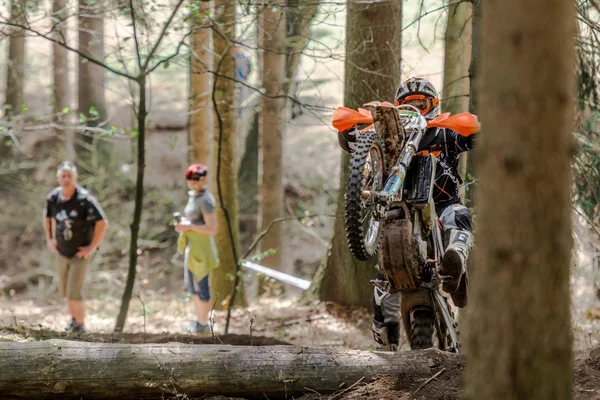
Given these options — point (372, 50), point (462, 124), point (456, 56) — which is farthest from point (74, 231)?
point (462, 124)

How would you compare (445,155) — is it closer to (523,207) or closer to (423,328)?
(423,328)

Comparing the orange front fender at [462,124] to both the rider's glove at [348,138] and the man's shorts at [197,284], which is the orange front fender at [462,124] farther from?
the man's shorts at [197,284]

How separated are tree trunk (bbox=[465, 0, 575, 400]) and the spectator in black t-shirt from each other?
735 centimetres

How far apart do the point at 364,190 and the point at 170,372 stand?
1.76m

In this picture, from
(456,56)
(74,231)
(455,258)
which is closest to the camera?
(455,258)

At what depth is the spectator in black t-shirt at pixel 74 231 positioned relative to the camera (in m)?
9.16

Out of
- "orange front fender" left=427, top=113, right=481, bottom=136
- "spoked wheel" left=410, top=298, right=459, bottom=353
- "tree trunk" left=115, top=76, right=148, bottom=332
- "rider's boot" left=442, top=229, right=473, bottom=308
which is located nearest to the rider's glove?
"orange front fender" left=427, top=113, right=481, bottom=136

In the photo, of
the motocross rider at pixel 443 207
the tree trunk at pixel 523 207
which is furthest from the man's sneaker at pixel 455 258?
the tree trunk at pixel 523 207

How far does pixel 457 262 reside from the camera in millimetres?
5551

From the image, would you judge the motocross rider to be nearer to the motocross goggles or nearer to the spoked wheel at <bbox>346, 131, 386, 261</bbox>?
the motocross goggles

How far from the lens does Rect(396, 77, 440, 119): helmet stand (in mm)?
6004

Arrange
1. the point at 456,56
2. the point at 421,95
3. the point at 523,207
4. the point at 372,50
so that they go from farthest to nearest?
1. the point at 456,56
2. the point at 372,50
3. the point at 421,95
4. the point at 523,207

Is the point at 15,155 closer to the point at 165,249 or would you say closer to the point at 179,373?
the point at 165,249

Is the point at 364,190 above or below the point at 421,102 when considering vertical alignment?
below
